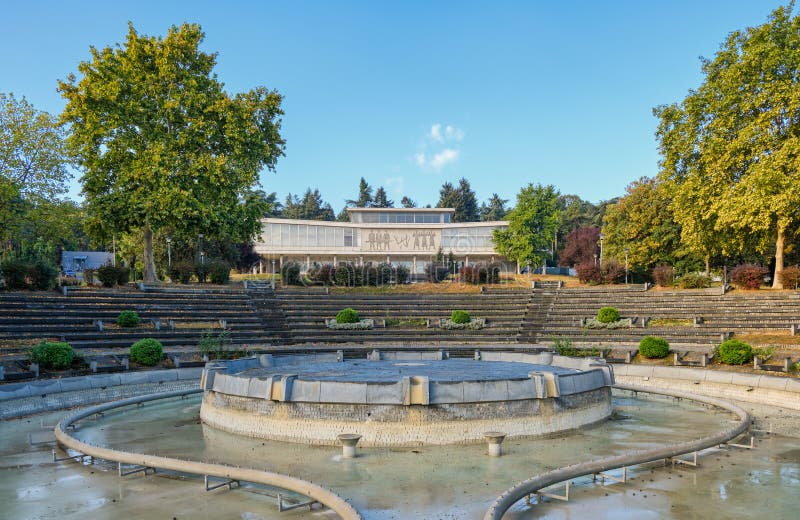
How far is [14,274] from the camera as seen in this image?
27.0 metres

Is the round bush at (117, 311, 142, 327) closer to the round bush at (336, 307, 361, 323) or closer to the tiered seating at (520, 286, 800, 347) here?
the round bush at (336, 307, 361, 323)

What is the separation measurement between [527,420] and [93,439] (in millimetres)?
9014

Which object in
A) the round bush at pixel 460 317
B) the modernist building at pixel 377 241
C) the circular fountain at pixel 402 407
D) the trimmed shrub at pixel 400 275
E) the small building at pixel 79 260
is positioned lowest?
the circular fountain at pixel 402 407

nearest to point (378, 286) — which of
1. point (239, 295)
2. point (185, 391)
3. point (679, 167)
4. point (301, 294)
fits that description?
point (301, 294)

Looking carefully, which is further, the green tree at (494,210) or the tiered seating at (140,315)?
the green tree at (494,210)

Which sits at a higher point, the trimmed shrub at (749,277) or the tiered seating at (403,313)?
the trimmed shrub at (749,277)

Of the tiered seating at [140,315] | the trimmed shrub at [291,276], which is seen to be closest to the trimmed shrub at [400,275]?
the trimmed shrub at [291,276]

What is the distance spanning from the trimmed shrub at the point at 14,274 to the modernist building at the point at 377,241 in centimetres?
3154

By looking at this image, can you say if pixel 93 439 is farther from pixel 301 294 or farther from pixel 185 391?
pixel 301 294

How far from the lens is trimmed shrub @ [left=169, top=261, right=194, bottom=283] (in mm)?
37188

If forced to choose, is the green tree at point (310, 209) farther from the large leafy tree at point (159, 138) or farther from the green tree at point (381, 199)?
the large leafy tree at point (159, 138)

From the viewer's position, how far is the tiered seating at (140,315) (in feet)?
73.2

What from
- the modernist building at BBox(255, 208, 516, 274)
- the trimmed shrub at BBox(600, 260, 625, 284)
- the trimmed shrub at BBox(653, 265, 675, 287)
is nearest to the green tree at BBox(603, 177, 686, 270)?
the trimmed shrub at BBox(600, 260, 625, 284)

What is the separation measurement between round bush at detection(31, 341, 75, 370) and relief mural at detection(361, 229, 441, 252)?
42.0 m
